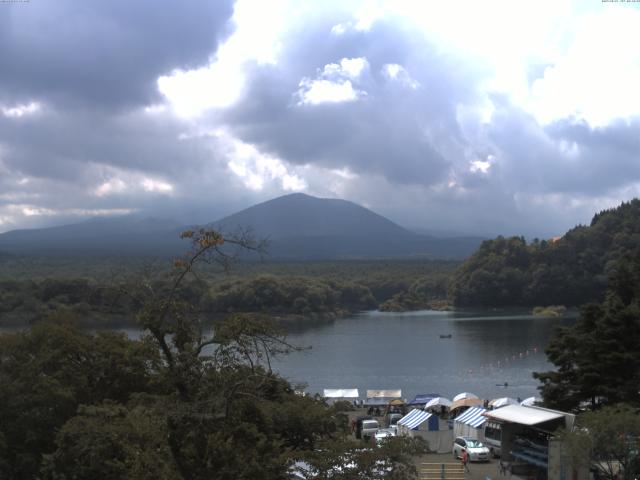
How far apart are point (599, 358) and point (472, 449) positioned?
3.14m

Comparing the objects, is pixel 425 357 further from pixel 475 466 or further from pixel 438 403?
pixel 475 466

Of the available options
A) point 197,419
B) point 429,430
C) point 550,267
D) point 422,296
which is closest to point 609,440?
point 197,419

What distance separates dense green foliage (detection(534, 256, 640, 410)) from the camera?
51.2 ft

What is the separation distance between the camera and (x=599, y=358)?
624 inches

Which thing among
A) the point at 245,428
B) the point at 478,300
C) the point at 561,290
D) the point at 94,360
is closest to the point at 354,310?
the point at 478,300

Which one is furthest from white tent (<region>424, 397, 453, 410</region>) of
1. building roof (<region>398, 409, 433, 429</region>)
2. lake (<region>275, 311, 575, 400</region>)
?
building roof (<region>398, 409, 433, 429</region>)

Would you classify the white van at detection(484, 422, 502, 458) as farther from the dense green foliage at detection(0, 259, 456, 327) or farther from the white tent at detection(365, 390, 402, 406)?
the dense green foliage at detection(0, 259, 456, 327)

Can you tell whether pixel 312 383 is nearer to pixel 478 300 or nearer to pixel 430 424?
pixel 430 424

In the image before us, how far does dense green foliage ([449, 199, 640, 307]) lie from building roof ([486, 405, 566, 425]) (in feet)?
221

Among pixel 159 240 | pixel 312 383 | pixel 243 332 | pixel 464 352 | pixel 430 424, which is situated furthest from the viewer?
pixel 159 240

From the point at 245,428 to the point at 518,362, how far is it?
3638 centimetres

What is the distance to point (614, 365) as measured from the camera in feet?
51.7

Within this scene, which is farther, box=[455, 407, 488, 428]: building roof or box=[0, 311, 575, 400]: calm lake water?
box=[0, 311, 575, 400]: calm lake water

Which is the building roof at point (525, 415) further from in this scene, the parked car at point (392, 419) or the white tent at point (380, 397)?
the white tent at point (380, 397)
